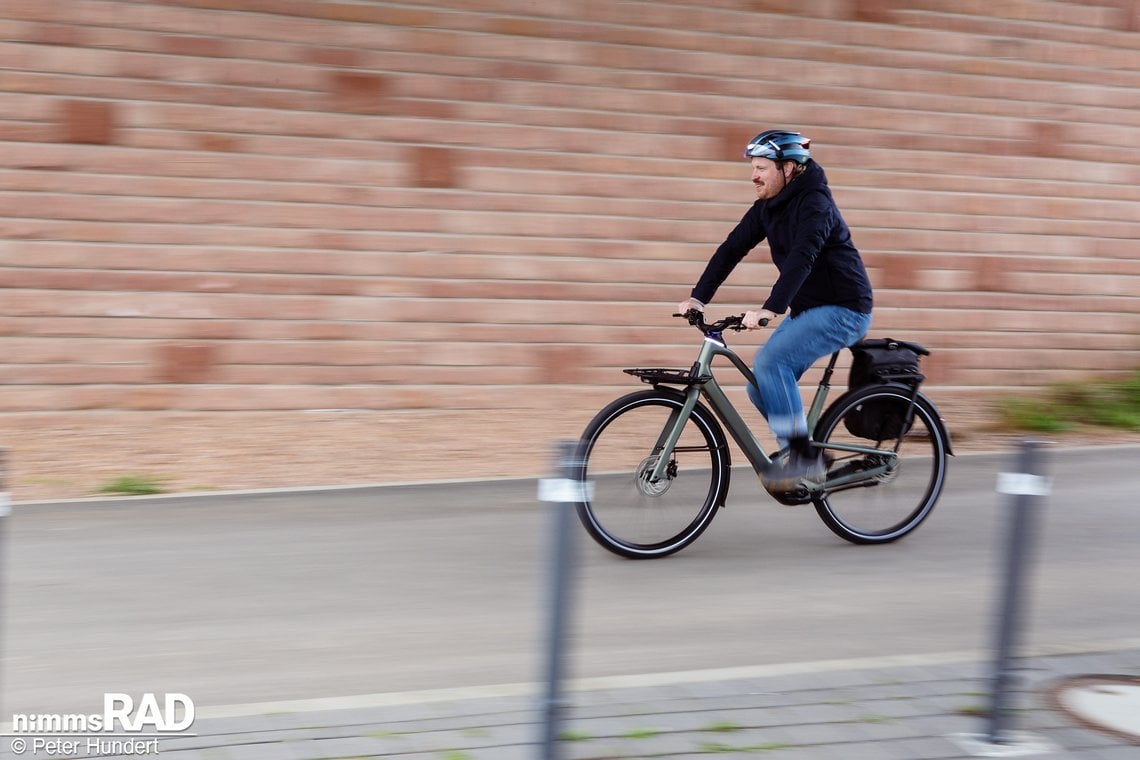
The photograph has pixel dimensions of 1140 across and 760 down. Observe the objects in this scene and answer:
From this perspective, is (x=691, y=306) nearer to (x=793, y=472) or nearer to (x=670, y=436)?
(x=670, y=436)

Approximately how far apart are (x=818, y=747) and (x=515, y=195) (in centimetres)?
632

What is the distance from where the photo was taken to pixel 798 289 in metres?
6.11

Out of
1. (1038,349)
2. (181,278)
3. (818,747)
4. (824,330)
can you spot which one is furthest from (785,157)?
(1038,349)

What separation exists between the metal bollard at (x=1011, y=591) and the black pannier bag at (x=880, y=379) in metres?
2.64

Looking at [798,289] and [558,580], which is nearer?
[558,580]

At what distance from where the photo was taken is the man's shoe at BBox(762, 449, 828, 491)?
6285 millimetres

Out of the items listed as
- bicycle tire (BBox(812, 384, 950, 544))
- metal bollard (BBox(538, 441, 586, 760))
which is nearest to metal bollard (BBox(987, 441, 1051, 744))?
metal bollard (BBox(538, 441, 586, 760))

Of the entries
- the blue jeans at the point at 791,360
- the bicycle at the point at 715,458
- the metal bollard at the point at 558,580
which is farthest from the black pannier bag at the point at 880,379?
the metal bollard at the point at 558,580

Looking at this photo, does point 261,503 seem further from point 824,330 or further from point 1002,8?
point 1002,8

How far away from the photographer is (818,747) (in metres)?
3.89

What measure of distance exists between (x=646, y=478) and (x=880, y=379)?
4.50 feet

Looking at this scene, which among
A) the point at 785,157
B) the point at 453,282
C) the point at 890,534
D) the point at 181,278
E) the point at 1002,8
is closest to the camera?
the point at 785,157

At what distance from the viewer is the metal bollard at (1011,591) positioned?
12.6 feet

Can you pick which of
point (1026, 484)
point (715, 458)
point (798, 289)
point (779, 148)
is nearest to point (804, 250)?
point (798, 289)
